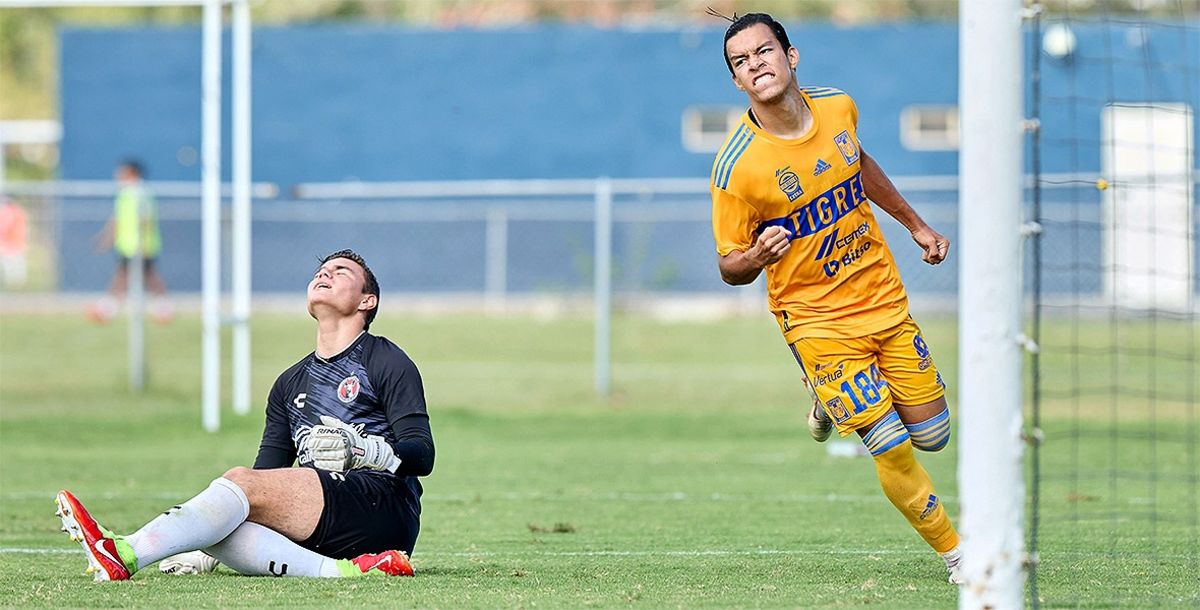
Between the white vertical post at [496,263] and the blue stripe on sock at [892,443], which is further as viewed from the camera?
the white vertical post at [496,263]

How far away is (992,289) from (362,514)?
2.80 metres

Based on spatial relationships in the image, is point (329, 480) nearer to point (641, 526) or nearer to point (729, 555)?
point (729, 555)

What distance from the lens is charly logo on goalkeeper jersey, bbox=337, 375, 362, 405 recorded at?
672cm

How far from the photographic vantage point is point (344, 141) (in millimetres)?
32062

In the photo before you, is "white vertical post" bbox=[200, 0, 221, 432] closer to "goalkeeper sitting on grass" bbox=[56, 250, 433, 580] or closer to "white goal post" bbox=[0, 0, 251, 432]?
Answer: "white goal post" bbox=[0, 0, 251, 432]

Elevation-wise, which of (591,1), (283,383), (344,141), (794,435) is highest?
(591,1)

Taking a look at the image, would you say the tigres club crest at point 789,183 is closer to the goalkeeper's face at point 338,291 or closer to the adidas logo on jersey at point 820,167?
the adidas logo on jersey at point 820,167

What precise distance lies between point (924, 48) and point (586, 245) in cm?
767

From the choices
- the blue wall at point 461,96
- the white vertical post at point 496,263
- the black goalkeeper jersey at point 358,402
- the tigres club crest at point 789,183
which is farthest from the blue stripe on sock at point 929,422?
the blue wall at point 461,96

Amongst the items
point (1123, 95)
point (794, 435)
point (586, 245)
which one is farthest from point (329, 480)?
point (1123, 95)

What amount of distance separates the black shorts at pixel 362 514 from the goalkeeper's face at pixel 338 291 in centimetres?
66

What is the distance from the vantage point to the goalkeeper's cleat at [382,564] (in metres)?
6.73

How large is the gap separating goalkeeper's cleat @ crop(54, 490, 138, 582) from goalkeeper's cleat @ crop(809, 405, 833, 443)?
9.15 ft

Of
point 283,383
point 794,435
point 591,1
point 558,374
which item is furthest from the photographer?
point 591,1
